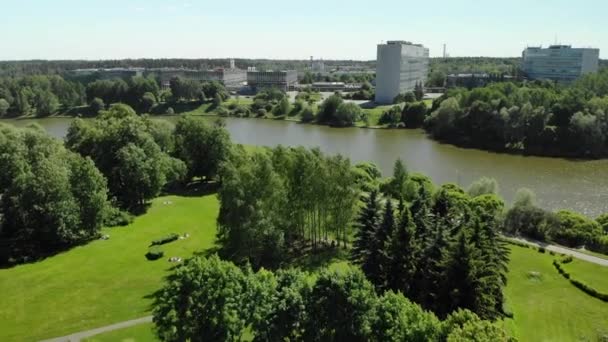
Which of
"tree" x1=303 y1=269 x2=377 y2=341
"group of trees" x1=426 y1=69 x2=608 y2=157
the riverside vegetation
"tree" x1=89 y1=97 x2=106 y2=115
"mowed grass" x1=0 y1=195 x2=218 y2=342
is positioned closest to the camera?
"tree" x1=303 y1=269 x2=377 y2=341

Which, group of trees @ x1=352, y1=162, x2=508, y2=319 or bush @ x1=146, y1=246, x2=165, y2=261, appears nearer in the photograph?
group of trees @ x1=352, y1=162, x2=508, y2=319

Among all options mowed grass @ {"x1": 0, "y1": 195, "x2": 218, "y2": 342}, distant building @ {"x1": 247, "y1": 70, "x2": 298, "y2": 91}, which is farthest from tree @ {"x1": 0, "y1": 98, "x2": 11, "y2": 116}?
mowed grass @ {"x1": 0, "y1": 195, "x2": 218, "y2": 342}

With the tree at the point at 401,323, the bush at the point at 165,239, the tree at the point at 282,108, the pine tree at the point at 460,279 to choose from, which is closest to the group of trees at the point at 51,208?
the bush at the point at 165,239

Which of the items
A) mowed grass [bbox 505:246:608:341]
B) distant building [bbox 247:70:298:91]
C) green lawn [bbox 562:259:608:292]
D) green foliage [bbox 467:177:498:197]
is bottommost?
mowed grass [bbox 505:246:608:341]

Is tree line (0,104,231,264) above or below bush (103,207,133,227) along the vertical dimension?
above

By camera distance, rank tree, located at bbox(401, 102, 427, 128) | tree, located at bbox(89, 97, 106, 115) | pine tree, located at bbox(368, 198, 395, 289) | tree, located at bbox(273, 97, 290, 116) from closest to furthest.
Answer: pine tree, located at bbox(368, 198, 395, 289)
tree, located at bbox(401, 102, 427, 128)
tree, located at bbox(273, 97, 290, 116)
tree, located at bbox(89, 97, 106, 115)

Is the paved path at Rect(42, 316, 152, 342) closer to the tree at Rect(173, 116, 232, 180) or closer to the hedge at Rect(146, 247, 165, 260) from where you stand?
the hedge at Rect(146, 247, 165, 260)

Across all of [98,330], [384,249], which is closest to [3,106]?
[98,330]
